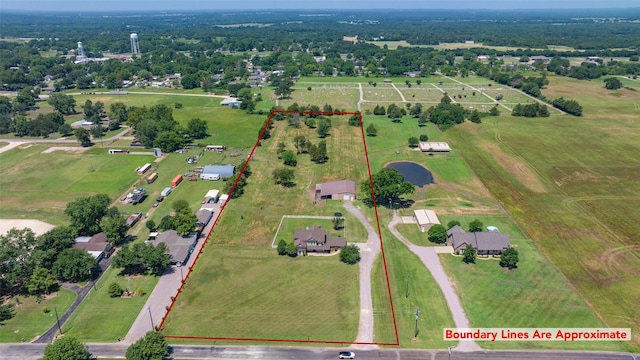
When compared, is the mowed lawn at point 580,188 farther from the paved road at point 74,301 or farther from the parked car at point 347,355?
the paved road at point 74,301

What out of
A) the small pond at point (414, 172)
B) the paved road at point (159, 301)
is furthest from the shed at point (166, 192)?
the small pond at point (414, 172)

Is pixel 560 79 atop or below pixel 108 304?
atop

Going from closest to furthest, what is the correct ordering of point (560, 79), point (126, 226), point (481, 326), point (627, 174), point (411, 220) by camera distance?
point (481, 326), point (126, 226), point (411, 220), point (627, 174), point (560, 79)

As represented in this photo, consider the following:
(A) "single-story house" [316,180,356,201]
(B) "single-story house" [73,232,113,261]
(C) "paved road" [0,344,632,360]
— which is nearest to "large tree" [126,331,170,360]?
(C) "paved road" [0,344,632,360]

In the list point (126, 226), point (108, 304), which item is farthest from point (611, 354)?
point (126, 226)

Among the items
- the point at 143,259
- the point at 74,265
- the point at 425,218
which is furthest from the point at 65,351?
the point at 425,218

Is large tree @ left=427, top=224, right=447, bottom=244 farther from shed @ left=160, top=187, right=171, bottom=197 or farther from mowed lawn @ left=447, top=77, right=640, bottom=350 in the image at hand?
shed @ left=160, top=187, right=171, bottom=197

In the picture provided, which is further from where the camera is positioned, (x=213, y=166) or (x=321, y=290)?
(x=213, y=166)

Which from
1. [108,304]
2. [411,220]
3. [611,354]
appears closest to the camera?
[611,354]

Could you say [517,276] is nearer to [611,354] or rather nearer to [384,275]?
[611,354]
